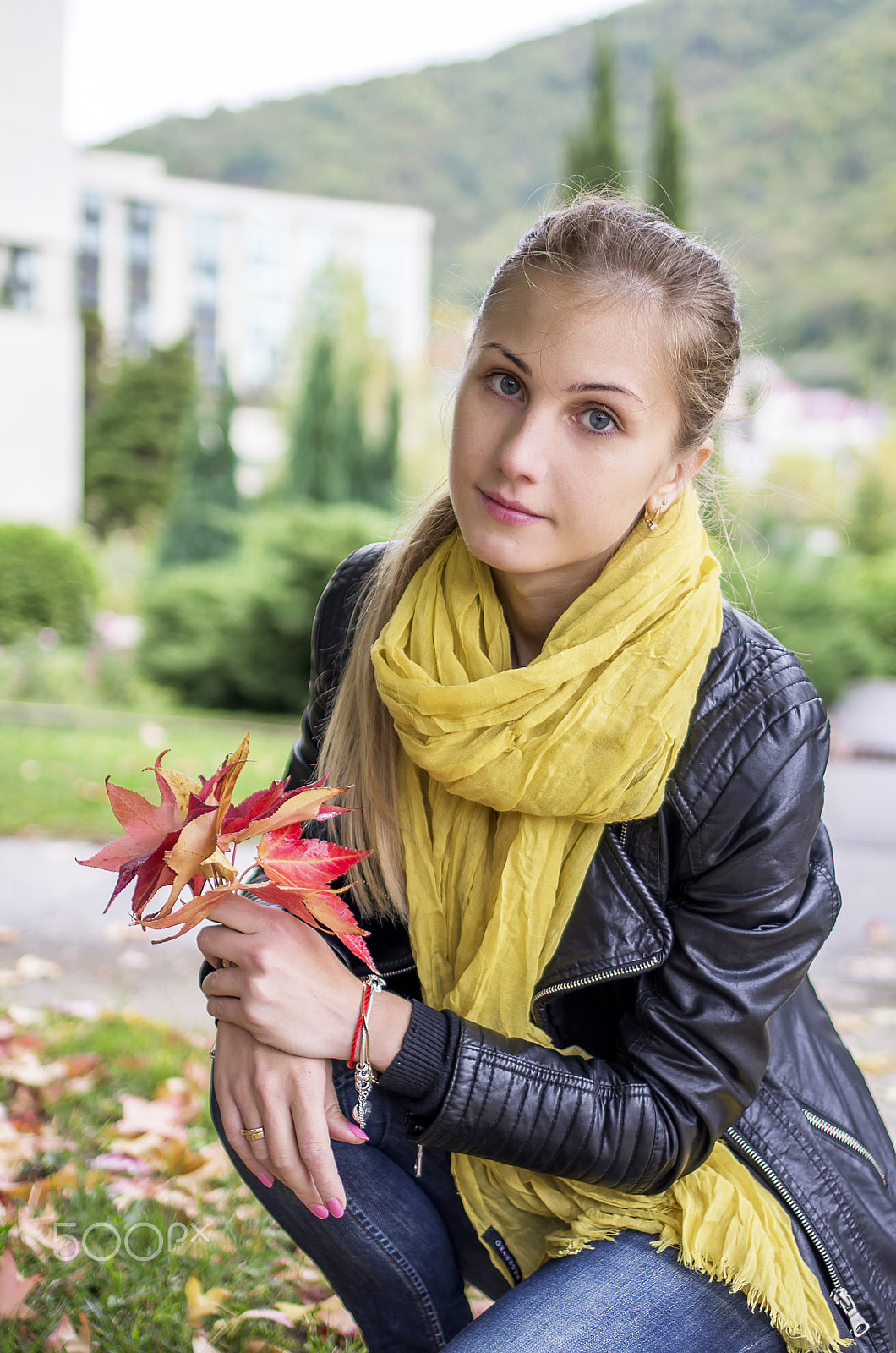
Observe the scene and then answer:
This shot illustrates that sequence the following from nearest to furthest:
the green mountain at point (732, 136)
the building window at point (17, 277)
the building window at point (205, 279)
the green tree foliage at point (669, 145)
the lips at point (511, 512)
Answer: the lips at point (511, 512), the green tree foliage at point (669, 145), the building window at point (17, 277), the green mountain at point (732, 136), the building window at point (205, 279)

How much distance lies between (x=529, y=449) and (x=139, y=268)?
70.0 meters

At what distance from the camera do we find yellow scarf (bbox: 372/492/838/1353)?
136 centimetres

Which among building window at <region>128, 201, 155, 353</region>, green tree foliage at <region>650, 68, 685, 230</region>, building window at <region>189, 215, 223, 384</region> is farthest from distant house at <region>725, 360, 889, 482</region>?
building window at <region>189, 215, 223, 384</region>

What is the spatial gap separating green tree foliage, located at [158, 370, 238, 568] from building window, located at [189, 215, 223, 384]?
5391 cm

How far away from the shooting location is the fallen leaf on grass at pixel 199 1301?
188cm

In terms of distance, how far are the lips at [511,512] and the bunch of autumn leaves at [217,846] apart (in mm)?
438

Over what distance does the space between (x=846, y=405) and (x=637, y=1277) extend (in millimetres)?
46635

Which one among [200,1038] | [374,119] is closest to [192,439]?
[200,1038]

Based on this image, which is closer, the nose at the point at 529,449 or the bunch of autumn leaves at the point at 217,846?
the bunch of autumn leaves at the point at 217,846

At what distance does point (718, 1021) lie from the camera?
1309mm

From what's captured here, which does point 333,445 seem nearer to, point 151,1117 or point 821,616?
point 821,616

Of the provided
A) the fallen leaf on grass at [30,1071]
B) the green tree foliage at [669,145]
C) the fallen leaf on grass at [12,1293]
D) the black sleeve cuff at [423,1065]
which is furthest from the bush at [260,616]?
the black sleeve cuff at [423,1065]

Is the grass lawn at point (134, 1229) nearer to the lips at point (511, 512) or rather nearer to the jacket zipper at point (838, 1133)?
the jacket zipper at point (838, 1133)

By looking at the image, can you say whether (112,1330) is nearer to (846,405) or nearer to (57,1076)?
(57,1076)
